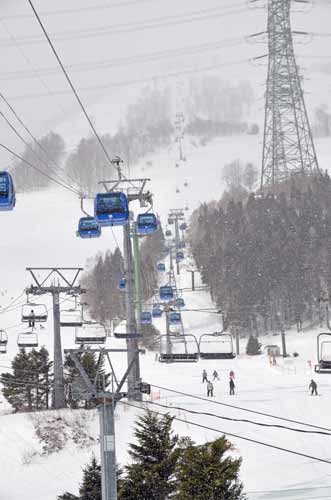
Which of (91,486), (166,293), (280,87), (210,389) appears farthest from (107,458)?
(280,87)

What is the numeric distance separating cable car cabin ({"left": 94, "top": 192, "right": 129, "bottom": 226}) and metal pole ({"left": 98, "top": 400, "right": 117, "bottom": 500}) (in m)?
5.85

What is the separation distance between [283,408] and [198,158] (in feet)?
556

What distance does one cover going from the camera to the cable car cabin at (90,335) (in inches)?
1086

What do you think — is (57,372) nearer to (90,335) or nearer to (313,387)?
(90,335)

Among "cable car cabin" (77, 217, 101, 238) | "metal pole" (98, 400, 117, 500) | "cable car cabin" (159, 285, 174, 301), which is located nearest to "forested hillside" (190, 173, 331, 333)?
"cable car cabin" (159, 285, 174, 301)

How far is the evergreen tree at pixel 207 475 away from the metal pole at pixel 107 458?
198cm

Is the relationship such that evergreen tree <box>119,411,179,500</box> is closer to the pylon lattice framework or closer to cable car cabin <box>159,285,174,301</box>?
cable car cabin <box>159,285,174,301</box>

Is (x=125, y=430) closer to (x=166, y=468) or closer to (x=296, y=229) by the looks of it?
(x=166, y=468)

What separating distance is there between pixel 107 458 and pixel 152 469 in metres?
2.97

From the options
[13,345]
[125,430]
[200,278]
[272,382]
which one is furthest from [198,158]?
[125,430]

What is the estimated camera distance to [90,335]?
28.2 meters

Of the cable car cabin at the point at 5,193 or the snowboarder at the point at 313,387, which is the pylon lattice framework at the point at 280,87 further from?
the cable car cabin at the point at 5,193

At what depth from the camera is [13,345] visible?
62.6 m

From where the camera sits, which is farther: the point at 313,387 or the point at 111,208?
the point at 313,387
